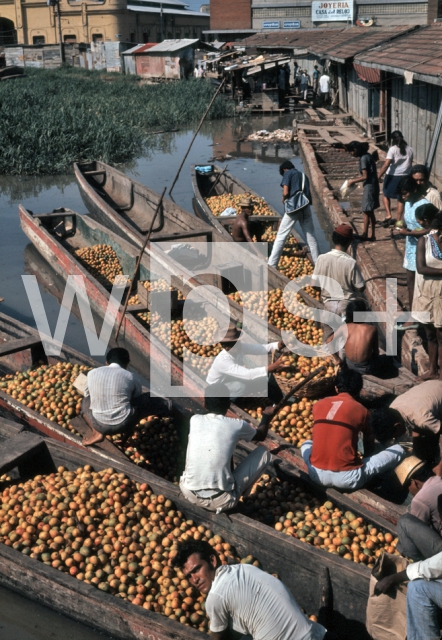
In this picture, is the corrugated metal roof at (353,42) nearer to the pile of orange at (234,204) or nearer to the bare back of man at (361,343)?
the pile of orange at (234,204)

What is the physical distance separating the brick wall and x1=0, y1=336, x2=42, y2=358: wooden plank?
4687 centimetres

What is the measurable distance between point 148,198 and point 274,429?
812 cm

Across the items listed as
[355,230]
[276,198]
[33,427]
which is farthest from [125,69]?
[33,427]

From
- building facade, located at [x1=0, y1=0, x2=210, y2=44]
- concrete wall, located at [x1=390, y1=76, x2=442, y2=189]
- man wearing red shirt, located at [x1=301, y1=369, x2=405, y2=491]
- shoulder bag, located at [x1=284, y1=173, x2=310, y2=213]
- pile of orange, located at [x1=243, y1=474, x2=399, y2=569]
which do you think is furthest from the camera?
building facade, located at [x1=0, y1=0, x2=210, y2=44]

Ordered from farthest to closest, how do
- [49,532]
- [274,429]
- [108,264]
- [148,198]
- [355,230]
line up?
[148,198] < [355,230] < [108,264] < [274,429] < [49,532]

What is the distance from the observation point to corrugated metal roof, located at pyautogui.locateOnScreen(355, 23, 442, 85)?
1137cm

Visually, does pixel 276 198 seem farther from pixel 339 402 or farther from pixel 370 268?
pixel 339 402

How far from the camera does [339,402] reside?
487cm

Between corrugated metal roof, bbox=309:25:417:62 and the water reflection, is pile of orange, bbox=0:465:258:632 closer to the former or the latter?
the water reflection

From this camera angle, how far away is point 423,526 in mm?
3791

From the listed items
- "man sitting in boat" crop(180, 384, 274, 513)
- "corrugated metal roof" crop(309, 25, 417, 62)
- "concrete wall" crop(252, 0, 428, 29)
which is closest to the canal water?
"man sitting in boat" crop(180, 384, 274, 513)

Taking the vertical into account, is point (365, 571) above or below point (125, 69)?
below

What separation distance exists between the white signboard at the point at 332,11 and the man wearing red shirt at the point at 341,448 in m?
42.5

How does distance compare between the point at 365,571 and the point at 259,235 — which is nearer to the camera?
A: the point at 365,571
